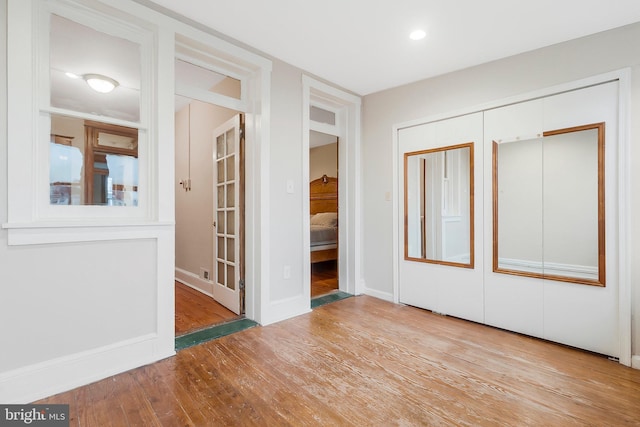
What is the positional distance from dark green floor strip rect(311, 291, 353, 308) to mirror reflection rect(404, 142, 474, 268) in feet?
3.02

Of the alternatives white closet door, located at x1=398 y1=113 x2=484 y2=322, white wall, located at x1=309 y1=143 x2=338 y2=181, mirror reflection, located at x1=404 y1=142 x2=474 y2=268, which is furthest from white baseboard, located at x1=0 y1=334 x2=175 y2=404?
white wall, located at x1=309 y1=143 x2=338 y2=181

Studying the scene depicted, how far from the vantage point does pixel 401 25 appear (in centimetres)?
234

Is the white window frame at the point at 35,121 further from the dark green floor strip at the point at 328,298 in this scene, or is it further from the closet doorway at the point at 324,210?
the closet doorway at the point at 324,210

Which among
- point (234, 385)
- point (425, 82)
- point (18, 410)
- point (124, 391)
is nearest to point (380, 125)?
point (425, 82)

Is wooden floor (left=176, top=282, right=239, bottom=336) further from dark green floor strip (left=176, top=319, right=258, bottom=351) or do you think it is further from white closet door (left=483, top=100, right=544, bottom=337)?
white closet door (left=483, top=100, right=544, bottom=337)

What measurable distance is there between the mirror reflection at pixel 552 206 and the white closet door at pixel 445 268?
176mm

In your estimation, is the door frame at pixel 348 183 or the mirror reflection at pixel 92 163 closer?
the mirror reflection at pixel 92 163

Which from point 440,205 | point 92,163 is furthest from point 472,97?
point 92,163

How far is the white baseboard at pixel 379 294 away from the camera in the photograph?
361cm

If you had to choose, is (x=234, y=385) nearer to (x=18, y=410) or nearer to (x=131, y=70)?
(x=18, y=410)

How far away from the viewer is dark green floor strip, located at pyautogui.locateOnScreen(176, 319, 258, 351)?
2.45 m

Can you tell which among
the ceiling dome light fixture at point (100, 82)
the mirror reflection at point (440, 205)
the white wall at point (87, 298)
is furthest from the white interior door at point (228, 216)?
the mirror reflection at point (440, 205)

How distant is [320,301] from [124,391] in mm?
2083

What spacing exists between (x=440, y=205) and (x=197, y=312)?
9.01 feet
